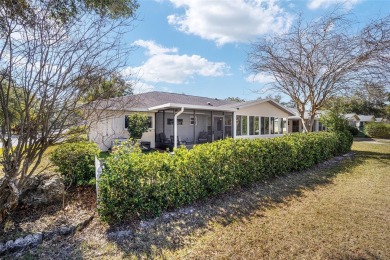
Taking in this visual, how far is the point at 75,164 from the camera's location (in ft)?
18.9

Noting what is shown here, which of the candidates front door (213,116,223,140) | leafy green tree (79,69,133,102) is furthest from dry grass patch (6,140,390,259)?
front door (213,116,223,140)

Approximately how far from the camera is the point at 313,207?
5062mm

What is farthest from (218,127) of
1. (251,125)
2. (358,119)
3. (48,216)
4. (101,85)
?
Answer: (358,119)

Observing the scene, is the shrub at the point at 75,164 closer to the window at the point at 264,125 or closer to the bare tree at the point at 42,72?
the bare tree at the point at 42,72

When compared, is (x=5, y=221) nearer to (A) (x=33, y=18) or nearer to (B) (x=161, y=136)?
(A) (x=33, y=18)

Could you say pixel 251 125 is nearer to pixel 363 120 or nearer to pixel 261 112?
pixel 261 112

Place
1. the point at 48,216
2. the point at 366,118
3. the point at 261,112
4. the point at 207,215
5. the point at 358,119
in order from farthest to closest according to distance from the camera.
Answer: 1. the point at 366,118
2. the point at 358,119
3. the point at 261,112
4. the point at 207,215
5. the point at 48,216

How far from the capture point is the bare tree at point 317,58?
1226 cm

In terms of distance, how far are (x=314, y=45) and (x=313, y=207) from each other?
11892 mm

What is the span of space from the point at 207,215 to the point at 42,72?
3.90 metres

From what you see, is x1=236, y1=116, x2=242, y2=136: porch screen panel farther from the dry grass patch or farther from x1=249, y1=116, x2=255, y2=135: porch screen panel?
the dry grass patch

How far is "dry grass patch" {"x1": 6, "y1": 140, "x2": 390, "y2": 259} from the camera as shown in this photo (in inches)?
129

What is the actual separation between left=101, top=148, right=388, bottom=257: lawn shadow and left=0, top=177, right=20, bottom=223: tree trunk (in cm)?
175

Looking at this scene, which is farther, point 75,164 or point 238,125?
point 238,125
